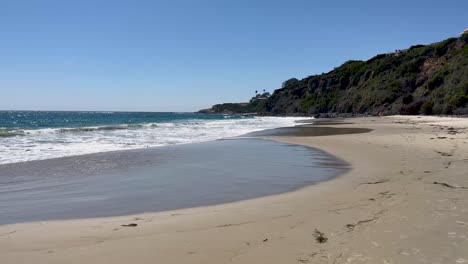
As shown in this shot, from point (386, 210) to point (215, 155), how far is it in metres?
9.35

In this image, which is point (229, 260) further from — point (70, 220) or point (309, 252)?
point (70, 220)

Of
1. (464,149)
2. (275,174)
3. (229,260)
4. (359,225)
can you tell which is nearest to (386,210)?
(359,225)

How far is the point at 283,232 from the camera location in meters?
4.90

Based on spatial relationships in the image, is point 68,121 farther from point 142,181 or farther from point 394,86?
point 142,181

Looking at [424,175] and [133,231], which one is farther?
[424,175]

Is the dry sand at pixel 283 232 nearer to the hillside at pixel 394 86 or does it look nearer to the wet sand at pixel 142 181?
the wet sand at pixel 142 181

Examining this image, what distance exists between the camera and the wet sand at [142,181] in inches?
265

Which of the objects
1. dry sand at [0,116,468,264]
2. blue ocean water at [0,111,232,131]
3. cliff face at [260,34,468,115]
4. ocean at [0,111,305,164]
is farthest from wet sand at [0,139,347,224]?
cliff face at [260,34,468,115]

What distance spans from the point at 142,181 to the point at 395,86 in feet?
224

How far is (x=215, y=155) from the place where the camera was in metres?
14.6

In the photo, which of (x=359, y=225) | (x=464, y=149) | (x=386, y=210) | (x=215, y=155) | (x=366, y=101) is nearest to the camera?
(x=359, y=225)

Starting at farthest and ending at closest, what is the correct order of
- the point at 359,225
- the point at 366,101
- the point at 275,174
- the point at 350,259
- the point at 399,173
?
the point at 366,101
the point at 275,174
the point at 399,173
the point at 359,225
the point at 350,259

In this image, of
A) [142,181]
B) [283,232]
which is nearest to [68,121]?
[142,181]

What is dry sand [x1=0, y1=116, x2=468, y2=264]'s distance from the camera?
409 cm
